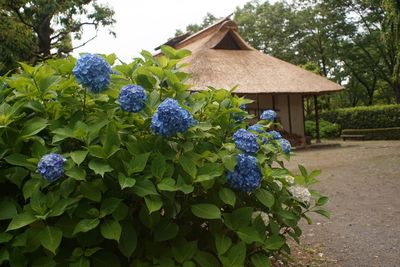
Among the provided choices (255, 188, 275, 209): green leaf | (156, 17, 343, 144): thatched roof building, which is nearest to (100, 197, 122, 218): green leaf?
(255, 188, 275, 209): green leaf

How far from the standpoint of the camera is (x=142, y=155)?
158 cm

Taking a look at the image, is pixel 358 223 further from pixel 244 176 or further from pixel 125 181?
pixel 125 181

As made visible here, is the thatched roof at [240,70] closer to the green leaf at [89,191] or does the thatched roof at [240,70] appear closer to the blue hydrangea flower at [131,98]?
the blue hydrangea flower at [131,98]

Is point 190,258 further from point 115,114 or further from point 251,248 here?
point 115,114

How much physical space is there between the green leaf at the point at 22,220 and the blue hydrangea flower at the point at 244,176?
0.85 meters

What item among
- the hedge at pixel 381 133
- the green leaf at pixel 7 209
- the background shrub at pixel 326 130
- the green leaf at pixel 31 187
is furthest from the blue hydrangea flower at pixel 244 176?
the background shrub at pixel 326 130

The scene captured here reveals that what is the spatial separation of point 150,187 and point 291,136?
15.3 metres

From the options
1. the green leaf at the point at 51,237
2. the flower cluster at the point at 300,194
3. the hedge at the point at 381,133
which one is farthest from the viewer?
the hedge at the point at 381,133

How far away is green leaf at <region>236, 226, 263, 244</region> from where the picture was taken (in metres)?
1.72

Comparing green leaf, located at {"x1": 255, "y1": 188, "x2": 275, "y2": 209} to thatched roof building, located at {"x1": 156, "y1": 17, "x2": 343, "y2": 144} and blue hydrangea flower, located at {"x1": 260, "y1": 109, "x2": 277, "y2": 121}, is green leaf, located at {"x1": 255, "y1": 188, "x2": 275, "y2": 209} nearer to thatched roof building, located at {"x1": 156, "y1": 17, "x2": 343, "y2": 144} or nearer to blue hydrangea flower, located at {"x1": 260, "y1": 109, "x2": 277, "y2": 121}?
blue hydrangea flower, located at {"x1": 260, "y1": 109, "x2": 277, "y2": 121}

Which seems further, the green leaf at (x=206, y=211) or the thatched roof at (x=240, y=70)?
the thatched roof at (x=240, y=70)

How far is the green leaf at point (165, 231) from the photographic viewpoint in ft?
5.50

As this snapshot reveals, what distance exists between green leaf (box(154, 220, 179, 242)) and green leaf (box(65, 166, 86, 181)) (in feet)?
1.40

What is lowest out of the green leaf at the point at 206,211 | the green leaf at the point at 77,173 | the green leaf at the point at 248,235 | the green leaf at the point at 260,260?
the green leaf at the point at 260,260
